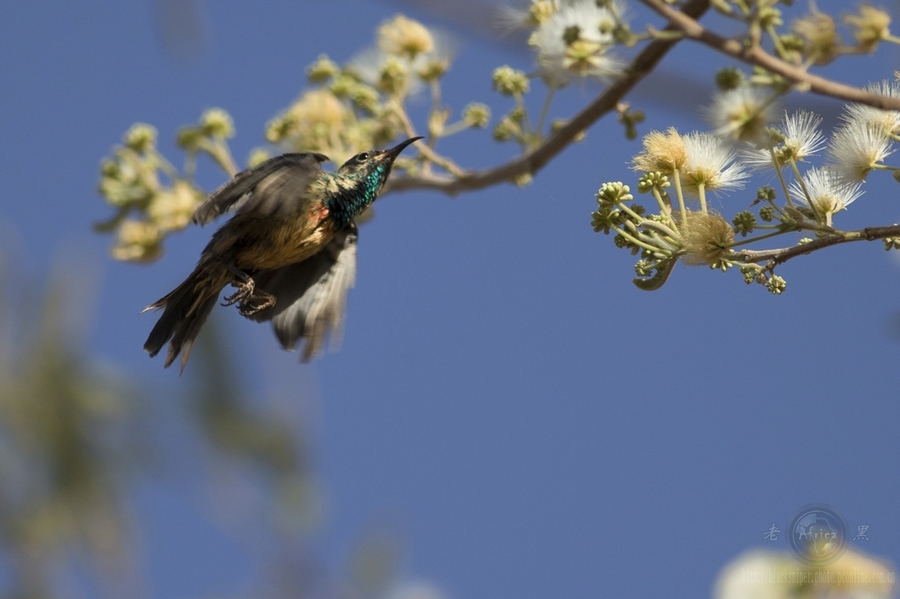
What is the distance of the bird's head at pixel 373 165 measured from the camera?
3.96 m

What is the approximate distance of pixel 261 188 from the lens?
3242 millimetres

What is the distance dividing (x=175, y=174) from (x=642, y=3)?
2789 millimetres

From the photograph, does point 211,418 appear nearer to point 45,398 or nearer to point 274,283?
point 45,398

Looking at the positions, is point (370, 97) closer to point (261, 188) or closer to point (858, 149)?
point (261, 188)

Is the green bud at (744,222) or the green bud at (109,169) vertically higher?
the green bud at (109,169)

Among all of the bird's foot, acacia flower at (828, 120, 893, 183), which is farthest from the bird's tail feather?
acacia flower at (828, 120, 893, 183)

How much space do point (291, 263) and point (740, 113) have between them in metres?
2.32

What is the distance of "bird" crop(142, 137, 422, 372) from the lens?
12.3 ft

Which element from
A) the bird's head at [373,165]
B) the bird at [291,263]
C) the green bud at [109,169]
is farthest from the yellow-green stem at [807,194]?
the green bud at [109,169]

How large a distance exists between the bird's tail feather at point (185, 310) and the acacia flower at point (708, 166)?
6.34 feet

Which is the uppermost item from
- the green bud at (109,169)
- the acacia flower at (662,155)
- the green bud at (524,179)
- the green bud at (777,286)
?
the green bud at (524,179)

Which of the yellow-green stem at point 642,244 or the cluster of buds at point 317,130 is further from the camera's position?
the cluster of buds at point 317,130

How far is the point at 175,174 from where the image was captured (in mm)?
4219

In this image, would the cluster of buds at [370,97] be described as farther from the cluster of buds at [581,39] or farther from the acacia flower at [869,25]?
the acacia flower at [869,25]
